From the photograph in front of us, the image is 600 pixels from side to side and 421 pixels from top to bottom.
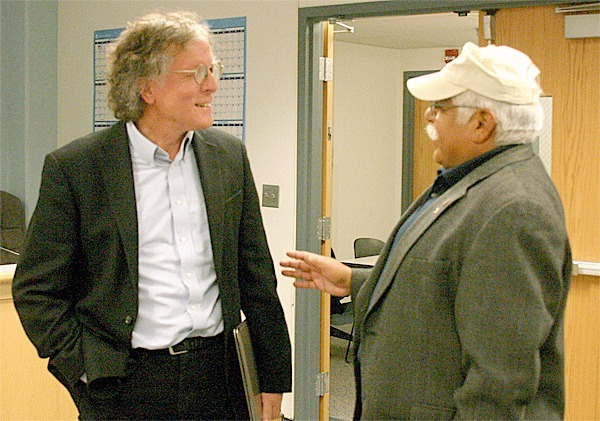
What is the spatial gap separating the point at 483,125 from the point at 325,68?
89.2 inches

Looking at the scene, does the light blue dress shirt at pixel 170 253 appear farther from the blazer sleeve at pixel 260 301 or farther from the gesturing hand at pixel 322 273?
the gesturing hand at pixel 322 273

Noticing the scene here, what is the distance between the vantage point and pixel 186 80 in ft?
6.02

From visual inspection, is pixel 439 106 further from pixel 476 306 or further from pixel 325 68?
pixel 325 68

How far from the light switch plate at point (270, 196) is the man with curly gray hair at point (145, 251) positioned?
1916 mm

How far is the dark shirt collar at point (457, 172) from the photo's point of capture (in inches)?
60.9

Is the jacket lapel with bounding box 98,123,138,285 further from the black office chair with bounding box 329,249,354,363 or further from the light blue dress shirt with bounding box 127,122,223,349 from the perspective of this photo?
the black office chair with bounding box 329,249,354,363

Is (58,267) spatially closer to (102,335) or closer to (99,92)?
(102,335)

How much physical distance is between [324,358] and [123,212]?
224cm

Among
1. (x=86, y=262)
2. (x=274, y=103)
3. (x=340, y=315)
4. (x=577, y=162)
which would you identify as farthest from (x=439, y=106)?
(x=340, y=315)

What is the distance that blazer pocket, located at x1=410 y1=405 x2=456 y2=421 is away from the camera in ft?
4.92

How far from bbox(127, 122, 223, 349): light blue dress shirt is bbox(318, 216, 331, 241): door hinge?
1.92 meters

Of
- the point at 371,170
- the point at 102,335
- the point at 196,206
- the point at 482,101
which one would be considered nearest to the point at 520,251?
the point at 482,101

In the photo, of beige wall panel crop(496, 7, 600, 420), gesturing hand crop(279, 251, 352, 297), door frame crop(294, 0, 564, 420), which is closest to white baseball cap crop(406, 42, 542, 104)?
gesturing hand crop(279, 251, 352, 297)

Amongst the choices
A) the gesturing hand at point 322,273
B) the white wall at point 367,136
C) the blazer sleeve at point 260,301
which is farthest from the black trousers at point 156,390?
the white wall at point 367,136
